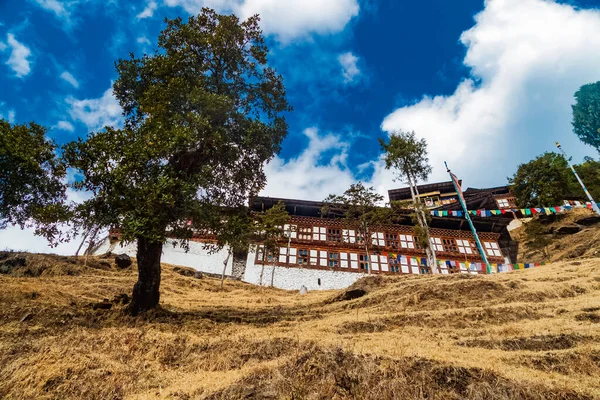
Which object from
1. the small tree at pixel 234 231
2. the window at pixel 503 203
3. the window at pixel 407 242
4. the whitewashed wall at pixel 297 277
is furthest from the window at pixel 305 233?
the window at pixel 503 203

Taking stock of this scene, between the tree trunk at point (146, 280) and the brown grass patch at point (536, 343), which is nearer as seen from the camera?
the brown grass patch at point (536, 343)

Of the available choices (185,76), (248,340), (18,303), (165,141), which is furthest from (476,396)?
(185,76)

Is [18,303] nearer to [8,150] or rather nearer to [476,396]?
[8,150]

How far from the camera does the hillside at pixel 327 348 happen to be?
5.22 meters

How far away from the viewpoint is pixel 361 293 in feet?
54.5

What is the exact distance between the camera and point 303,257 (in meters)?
35.7

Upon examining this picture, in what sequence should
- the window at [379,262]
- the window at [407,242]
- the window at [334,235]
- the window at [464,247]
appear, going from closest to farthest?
the window at [379,262] → the window at [464,247] → the window at [407,242] → the window at [334,235]

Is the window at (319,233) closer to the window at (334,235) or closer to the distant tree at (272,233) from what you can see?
the window at (334,235)

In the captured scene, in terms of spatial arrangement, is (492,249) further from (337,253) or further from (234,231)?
(234,231)

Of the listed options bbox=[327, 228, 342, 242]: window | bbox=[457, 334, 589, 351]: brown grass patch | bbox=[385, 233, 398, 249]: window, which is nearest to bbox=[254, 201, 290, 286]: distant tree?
bbox=[327, 228, 342, 242]: window

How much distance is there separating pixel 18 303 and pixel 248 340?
8.72 metres

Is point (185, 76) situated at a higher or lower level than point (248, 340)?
higher

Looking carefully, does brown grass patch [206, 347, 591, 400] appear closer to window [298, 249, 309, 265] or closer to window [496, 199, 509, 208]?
window [298, 249, 309, 265]

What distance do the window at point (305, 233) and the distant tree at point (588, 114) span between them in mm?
57880
